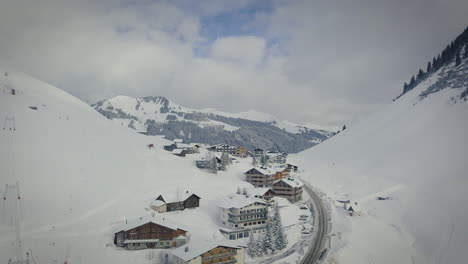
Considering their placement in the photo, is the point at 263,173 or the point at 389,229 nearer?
the point at 389,229

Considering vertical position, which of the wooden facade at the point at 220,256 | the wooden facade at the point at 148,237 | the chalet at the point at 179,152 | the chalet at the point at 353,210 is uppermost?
the chalet at the point at 179,152

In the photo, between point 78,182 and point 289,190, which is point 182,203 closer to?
point 78,182

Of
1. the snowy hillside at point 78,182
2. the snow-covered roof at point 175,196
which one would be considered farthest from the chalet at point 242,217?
the snow-covered roof at point 175,196

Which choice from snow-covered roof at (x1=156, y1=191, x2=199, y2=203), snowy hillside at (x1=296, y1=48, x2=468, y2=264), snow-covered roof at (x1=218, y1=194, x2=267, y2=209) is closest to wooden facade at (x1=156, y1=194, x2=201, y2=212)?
snow-covered roof at (x1=156, y1=191, x2=199, y2=203)

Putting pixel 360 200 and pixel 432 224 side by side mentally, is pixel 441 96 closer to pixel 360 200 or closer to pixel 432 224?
pixel 360 200

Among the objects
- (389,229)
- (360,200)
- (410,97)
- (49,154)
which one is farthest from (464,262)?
(410,97)

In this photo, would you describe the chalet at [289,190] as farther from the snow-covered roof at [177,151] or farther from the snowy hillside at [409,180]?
the snow-covered roof at [177,151]
